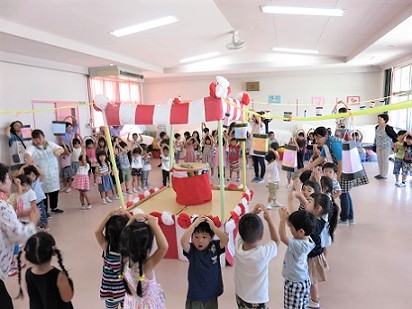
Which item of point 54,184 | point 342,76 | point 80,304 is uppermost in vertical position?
point 342,76

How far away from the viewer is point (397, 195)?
533 cm

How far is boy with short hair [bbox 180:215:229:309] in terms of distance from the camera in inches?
Answer: 71.9

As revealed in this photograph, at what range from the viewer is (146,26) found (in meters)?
5.67

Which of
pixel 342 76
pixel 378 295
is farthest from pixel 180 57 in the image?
pixel 378 295

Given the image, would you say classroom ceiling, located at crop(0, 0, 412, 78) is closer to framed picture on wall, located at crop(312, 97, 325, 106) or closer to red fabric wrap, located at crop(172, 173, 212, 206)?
framed picture on wall, located at crop(312, 97, 325, 106)

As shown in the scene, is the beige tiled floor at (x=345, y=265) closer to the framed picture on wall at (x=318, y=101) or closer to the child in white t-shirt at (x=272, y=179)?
the child in white t-shirt at (x=272, y=179)

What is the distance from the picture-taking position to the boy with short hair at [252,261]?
1.78m

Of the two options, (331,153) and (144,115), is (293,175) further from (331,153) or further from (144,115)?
(144,115)

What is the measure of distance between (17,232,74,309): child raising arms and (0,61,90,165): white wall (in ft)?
17.2

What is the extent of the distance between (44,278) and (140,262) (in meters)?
0.46

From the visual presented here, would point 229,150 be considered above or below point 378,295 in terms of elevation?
above

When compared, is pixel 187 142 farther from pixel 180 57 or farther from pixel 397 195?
pixel 397 195

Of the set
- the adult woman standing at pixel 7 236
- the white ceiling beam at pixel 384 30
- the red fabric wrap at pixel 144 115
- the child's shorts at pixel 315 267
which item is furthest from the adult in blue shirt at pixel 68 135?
the white ceiling beam at pixel 384 30

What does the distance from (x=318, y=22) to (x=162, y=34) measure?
294 centimetres
